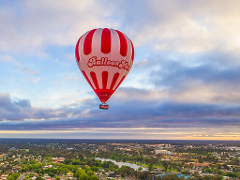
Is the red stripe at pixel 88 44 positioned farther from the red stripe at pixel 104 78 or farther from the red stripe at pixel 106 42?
the red stripe at pixel 104 78

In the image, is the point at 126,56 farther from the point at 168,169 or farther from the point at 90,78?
the point at 168,169

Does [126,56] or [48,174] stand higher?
[126,56]

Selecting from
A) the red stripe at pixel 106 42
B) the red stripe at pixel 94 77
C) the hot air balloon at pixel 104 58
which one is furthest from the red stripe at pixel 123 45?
the red stripe at pixel 94 77

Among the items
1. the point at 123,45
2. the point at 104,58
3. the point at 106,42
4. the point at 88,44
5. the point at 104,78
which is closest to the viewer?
the point at 104,58

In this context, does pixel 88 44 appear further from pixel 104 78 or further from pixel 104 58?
pixel 104 78

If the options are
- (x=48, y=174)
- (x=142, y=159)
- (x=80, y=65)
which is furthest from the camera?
(x=142, y=159)

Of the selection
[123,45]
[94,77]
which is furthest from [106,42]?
[94,77]

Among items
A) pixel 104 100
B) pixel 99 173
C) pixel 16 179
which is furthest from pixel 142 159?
pixel 104 100

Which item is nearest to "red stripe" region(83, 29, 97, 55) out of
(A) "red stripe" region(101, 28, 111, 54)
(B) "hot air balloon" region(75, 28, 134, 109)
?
(B) "hot air balloon" region(75, 28, 134, 109)
